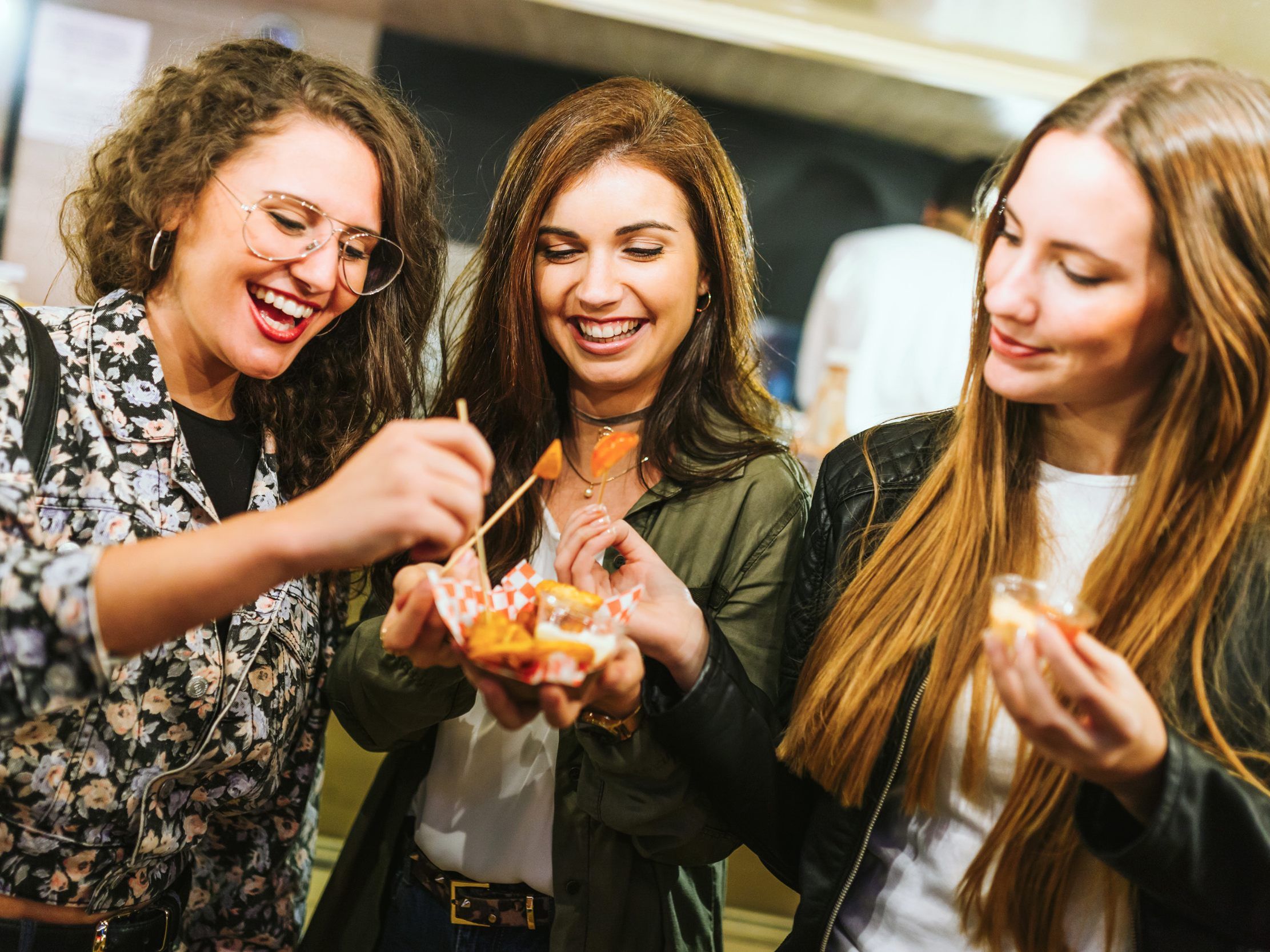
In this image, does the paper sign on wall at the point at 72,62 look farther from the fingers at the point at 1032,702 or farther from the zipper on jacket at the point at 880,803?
the fingers at the point at 1032,702

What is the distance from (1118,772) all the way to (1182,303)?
62 centimetres

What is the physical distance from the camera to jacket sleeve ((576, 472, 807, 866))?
158cm

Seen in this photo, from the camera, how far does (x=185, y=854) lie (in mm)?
1674

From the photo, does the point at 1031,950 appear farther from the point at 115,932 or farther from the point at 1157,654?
the point at 115,932

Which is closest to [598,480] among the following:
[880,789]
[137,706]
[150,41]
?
[880,789]

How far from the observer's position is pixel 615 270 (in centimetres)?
178

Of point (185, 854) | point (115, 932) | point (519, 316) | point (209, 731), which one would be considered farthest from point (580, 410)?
point (115, 932)

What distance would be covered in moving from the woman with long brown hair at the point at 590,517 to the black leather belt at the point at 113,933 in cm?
29

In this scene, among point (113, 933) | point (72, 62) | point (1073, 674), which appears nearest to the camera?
point (1073, 674)

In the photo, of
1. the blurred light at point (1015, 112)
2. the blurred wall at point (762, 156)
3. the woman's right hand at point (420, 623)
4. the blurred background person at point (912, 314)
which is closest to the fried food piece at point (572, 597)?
the woman's right hand at point (420, 623)

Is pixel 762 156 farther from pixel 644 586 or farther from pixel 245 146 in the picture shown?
pixel 644 586

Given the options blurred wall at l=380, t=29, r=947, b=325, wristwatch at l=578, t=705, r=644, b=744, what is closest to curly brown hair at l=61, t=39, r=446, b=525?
wristwatch at l=578, t=705, r=644, b=744

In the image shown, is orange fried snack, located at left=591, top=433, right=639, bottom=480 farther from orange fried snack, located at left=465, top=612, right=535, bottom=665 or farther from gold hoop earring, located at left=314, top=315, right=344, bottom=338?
gold hoop earring, located at left=314, top=315, right=344, bottom=338

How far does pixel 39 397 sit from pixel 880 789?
1.35 m
